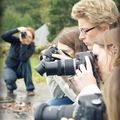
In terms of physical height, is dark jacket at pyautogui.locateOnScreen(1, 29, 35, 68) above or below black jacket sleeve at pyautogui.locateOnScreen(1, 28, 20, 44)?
below

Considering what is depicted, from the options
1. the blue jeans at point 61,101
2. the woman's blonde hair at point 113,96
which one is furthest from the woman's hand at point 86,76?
the blue jeans at point 61,101

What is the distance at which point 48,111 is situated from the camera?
155 cm

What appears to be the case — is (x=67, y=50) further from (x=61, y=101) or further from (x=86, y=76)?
(x=86, y=76)

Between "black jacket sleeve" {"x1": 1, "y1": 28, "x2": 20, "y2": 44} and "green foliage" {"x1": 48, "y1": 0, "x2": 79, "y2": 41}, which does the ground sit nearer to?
"black jacket sleeve" {"x1": 1, "y1": 28, "x2": 20, "y2": 44}

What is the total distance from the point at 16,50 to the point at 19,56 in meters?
0.13

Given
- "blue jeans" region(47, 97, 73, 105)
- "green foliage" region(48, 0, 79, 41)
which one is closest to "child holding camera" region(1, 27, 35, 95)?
"blue jeans" region(47, 97, 73, 105)

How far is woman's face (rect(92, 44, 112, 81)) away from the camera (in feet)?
5.69

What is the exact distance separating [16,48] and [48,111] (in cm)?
385

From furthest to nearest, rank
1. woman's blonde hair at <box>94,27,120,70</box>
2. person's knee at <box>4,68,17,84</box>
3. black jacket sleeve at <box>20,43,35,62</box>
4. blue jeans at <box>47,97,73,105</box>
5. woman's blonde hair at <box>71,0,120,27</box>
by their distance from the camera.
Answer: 1. person's knee at <box>4,68,17,84</box>
2. black jacket sleeve at <box>20,43,35,62</box>
3. blue jeans at <box>47,97,73,105</box>
4. woman's blonde hair at <box>71,0,120,27</box>
5. woman's blonde hair at <box>94,27,120,70</box>

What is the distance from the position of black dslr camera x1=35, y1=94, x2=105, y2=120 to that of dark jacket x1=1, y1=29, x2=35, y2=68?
11.5 feet

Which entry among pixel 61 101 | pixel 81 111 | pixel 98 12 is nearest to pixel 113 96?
pixel 81 111

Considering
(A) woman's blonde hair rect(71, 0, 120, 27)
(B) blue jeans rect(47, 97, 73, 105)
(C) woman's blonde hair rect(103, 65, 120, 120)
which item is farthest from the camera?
(B) blue jeans rect(47, 97, 73, 105)

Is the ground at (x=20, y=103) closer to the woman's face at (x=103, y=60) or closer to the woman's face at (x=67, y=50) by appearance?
the woman's face at (x=67, y=50)

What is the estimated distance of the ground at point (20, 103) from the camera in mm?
5013
